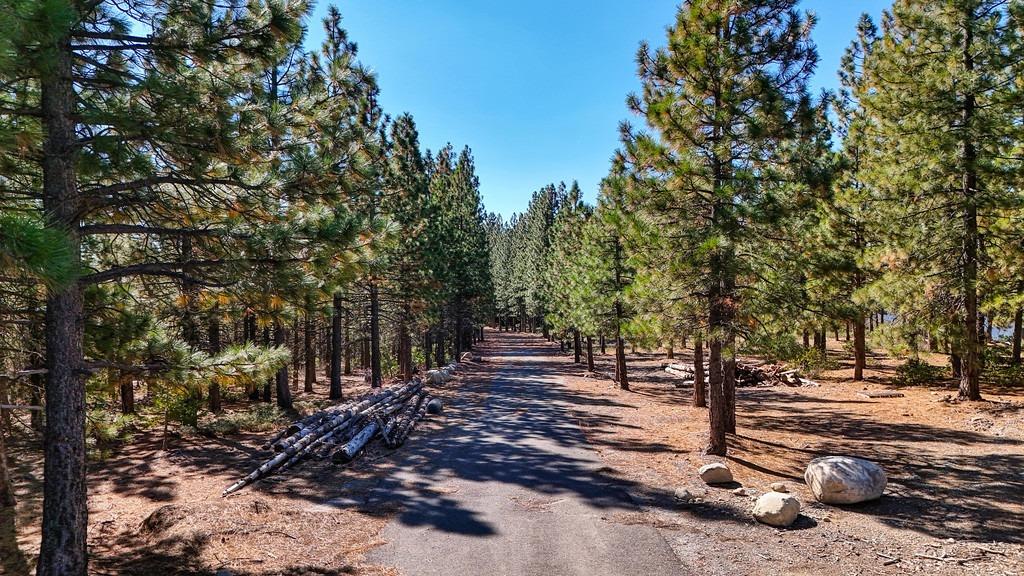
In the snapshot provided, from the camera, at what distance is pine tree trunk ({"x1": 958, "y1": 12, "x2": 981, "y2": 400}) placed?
1494cm

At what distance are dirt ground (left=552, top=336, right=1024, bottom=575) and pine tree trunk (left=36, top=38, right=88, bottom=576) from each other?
23.8ft

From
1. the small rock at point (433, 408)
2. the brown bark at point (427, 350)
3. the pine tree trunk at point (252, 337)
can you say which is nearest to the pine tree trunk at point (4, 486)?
the pine tree trunk at point (252, 337)

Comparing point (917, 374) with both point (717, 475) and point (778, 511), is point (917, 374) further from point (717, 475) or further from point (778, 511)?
point (778, 511)

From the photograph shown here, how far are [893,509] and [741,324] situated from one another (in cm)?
433

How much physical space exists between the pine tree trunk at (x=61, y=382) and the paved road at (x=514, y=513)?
3417mm

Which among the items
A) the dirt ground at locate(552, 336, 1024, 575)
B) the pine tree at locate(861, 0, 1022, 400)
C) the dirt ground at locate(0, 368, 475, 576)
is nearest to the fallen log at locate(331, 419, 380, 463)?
the dirt ground at locate(0, 368, 475, 576)

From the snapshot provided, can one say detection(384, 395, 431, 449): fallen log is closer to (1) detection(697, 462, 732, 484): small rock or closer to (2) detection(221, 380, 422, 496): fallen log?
(2) detection(221, 380, 422, 496): fallen log

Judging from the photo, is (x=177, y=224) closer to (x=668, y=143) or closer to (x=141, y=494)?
(x=141, y=494)

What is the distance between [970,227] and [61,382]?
21545mm

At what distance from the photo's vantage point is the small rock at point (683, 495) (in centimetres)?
865

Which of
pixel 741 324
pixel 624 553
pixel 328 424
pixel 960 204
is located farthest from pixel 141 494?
pixel 960 204

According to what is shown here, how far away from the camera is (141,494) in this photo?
32.9ft

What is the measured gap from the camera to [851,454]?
457 inches

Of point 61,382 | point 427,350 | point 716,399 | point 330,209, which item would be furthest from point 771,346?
point 427,350
